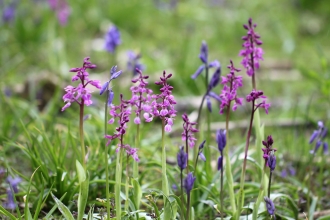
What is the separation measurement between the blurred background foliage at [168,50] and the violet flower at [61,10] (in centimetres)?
27

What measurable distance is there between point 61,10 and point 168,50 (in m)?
1.95

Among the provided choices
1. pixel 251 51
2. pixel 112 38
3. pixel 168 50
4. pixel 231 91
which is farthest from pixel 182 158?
pixel 168 50

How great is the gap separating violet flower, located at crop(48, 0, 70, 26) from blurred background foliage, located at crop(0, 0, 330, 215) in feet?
0.89

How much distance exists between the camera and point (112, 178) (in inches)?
106

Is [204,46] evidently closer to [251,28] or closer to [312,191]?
[251,28]

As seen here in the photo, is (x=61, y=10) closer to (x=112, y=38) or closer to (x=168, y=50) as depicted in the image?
(x=168, y=50)

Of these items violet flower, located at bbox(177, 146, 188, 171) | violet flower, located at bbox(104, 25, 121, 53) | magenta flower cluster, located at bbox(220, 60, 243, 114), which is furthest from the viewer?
violet flower, located at bbox(104, 25, 121, 53)

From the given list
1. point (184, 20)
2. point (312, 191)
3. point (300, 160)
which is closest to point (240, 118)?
point (300, 160)

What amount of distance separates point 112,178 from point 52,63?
364 centimetres

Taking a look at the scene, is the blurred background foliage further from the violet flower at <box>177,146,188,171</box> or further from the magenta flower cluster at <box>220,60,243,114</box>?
the violet flower at <box>177,146,188,171</box>

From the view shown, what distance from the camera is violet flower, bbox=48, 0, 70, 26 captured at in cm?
A: 584

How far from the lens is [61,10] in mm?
5977

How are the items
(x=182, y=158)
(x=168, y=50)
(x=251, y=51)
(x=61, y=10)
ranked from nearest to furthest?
(x=182, y=158)
(x=251, y=51)
(x=61, y=10)
(x=168, y=50)

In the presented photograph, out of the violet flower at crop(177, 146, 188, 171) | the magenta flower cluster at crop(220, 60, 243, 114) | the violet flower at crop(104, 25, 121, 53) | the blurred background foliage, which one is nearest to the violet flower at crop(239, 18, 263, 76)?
the magenta flower cluster at crop(220, 60, 243, 114)
